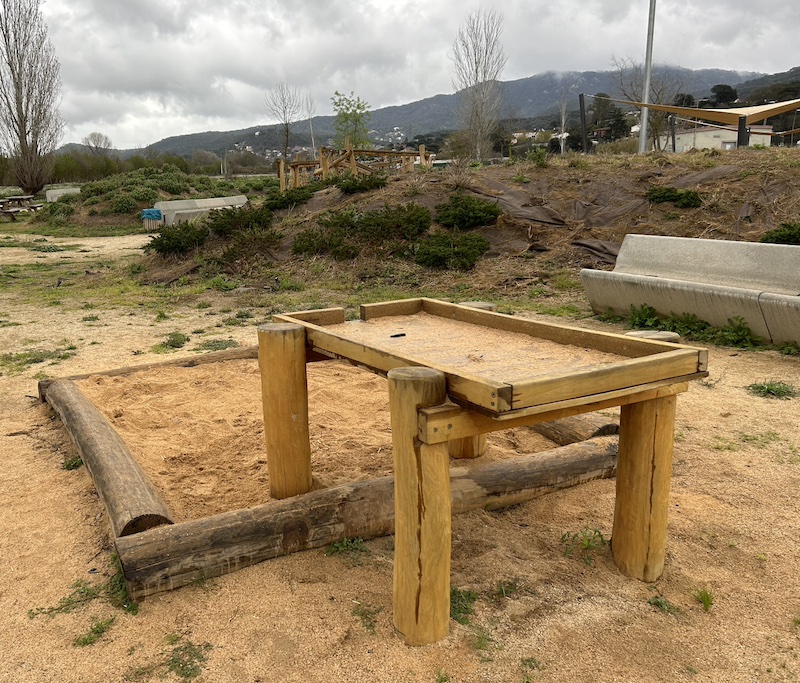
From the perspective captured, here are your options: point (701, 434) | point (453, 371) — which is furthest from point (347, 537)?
point (701, 434)

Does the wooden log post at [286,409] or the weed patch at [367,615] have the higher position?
the wooden log post at [286,409]

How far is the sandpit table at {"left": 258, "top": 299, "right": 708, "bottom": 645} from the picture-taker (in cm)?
210

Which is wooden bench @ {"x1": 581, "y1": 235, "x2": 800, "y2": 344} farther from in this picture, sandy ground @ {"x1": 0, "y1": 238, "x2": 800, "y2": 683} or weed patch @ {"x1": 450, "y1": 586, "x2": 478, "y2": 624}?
weed patch @ {"x1": 450, "y1": 586, "x2": 478, "y2": 624}

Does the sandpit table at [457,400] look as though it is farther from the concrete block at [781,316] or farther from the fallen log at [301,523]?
the concrete block at [781,316]

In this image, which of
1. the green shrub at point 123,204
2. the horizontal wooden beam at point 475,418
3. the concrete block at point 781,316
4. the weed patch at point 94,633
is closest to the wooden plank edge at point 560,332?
the horizontal wooden beam at point 475,418

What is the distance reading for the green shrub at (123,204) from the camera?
24.8m

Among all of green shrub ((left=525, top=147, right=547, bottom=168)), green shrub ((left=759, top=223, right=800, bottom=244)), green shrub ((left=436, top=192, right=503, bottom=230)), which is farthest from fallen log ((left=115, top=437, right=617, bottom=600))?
green shrub ((left=525, top=147, right=547, bottom=168))

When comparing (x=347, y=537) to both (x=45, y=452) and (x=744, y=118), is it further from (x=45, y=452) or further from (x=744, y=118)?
(x=744, y=118)

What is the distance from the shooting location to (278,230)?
13.2 m

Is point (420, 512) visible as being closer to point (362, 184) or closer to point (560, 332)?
point (560, 332)

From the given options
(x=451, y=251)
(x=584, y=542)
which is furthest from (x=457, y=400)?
(x=451, y=251)

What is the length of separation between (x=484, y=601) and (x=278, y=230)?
11534mm

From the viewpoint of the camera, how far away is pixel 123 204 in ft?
81.7

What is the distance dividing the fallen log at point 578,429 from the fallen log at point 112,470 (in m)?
2.10
